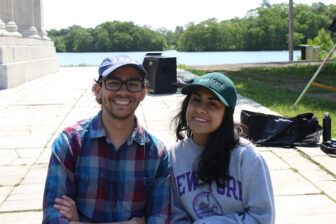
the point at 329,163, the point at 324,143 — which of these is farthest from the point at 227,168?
the point at 324,143

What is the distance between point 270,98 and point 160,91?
3031 mm

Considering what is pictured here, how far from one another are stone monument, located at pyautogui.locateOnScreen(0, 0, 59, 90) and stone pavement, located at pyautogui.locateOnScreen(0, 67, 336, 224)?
11.9 feet

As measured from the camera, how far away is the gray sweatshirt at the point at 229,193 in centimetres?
236

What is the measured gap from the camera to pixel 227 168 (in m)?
2.40

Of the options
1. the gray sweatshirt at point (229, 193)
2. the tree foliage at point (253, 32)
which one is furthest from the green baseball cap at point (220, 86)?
the tree foliage at point (253, 32)

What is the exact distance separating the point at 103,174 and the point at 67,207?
222mm

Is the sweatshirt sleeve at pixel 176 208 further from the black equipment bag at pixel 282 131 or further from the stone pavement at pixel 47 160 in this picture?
the black equipment bag at pixel 282 131

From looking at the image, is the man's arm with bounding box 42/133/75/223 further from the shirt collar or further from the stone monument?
the stone monument

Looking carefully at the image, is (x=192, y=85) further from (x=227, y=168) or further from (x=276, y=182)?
(x=276, y=182)

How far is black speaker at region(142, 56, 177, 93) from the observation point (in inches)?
480

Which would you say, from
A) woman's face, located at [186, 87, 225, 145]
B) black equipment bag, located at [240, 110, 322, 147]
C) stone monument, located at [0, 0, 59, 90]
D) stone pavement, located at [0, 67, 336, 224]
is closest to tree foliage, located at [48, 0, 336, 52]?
stone monument, located at [0, 0, 59, 90]

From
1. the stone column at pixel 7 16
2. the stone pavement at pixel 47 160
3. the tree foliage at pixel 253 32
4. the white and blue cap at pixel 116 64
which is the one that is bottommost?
the stone pavement at pixel 47 160

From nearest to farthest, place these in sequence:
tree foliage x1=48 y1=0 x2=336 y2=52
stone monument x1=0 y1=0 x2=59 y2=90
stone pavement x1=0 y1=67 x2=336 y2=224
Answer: stone pavement x1=0 y1=67 x2=336 y2=224 → stone monument x1=0 y1=0 x2=59 y2=90 → tree foliage x1=48 y1=0 x2=336 y2=52

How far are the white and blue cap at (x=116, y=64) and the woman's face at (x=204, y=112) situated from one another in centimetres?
34
